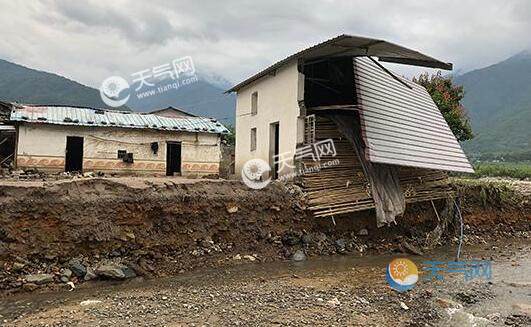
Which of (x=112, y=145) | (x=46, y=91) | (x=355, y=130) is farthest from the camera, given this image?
(x=46, y=91)

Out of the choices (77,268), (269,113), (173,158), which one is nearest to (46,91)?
(173,158)

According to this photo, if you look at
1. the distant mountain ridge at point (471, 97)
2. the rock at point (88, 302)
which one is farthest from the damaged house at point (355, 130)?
the distant mountain ridge at point (471, 97)

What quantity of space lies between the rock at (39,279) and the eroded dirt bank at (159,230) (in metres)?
0.02

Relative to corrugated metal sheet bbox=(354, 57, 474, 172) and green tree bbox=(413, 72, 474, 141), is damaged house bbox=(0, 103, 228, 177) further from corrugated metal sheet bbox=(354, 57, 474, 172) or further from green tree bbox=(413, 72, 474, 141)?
green tree bbox=(413, 72, 474, 141)

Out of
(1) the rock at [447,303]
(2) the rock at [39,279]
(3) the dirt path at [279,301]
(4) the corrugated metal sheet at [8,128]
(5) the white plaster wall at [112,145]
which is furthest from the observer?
(4) the corrugated metal sheet at [8,128]

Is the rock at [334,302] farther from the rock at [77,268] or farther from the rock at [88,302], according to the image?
the rock at [77,268]

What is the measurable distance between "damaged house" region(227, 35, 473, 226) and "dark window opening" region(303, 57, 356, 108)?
4 cm

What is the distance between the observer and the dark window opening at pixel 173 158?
2005cm

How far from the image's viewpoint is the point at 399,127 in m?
14.2

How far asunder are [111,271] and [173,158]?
37.1 ft

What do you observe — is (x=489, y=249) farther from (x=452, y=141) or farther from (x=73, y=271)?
(x=73, y=271)

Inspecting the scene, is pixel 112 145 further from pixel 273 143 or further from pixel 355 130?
pixel 355 130

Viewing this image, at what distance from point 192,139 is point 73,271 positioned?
11281 millimetres

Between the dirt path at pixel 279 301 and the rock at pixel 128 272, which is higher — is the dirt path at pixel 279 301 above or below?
below
